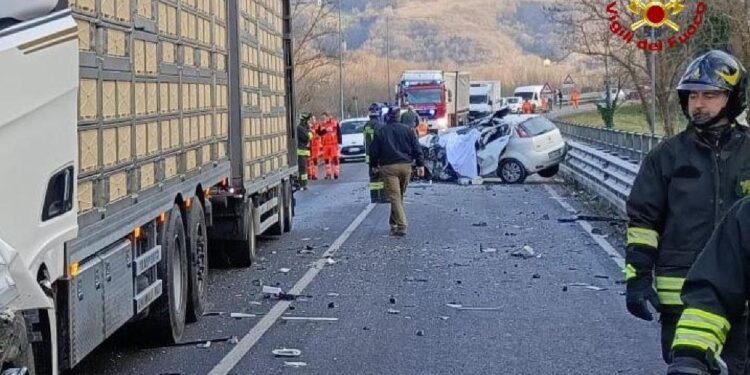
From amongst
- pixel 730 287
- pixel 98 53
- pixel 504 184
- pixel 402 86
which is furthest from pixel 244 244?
pixel 402 86

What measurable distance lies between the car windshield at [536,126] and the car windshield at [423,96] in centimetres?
2104

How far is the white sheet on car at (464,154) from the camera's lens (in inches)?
1179

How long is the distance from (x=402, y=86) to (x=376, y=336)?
137 ft

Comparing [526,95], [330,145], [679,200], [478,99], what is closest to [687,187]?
[679,200]

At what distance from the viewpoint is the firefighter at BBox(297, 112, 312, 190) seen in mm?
28531

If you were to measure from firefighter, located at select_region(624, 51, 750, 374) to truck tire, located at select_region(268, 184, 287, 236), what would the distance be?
11.9 metres

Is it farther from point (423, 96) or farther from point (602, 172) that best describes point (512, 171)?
point (423, 96)

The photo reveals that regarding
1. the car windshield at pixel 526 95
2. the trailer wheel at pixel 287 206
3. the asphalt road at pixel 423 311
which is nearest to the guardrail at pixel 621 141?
the asphalt road at pixel 423 311

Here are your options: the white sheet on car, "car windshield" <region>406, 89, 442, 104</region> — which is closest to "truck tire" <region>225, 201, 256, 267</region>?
the white sheet on car

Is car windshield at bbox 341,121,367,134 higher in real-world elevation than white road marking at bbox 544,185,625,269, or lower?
higher

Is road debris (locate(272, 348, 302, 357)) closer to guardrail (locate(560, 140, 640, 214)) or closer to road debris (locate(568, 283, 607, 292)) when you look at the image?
road debris (locate(568, 283, 607, 292))

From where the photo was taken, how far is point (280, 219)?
17.7 meters

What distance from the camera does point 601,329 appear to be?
10.4 meters

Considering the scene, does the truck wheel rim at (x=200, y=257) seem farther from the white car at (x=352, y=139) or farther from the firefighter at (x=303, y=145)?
the white car at (x=352, y=139)
